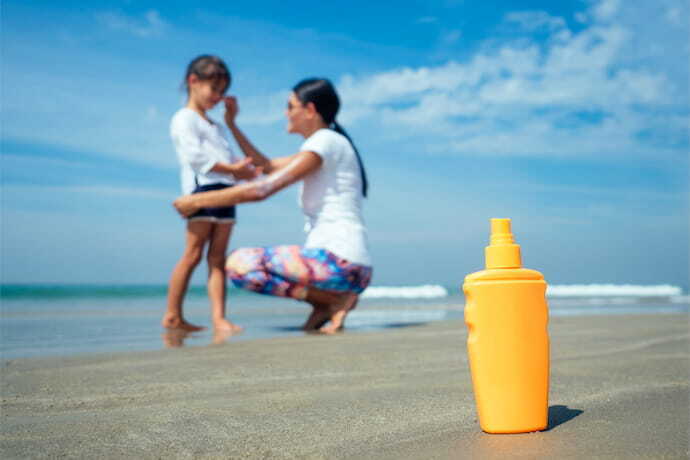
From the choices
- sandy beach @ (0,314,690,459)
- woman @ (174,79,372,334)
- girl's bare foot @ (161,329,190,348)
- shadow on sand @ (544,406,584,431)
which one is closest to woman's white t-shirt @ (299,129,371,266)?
woman @ (174,79,372,334)

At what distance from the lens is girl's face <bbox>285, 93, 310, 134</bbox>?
4105mm

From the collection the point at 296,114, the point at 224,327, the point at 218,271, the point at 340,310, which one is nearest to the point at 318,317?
the point at 340,310

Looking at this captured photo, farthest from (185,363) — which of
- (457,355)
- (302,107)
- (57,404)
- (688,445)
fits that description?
(302,107)

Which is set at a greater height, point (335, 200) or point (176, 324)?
point (335, 200)

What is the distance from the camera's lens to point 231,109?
14.6 feet

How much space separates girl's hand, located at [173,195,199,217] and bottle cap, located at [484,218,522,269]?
8.96 ft

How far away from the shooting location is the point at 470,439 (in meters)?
1.23

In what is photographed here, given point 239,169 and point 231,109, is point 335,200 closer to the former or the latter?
point 239,169

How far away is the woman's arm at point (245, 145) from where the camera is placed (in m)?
4.45

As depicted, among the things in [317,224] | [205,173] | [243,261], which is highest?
[205,173]

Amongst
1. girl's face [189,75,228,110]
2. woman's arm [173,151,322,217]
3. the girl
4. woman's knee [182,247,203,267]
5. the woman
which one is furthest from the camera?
girl's face [189,75,228,110]

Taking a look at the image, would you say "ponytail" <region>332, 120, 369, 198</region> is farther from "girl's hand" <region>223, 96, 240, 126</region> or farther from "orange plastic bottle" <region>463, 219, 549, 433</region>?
"orange plastic bottle" <region>463, 219, 549, 433</region>

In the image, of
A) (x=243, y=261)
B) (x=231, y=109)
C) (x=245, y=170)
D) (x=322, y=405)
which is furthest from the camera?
(x=231, y=109)

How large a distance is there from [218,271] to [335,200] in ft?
3.38
